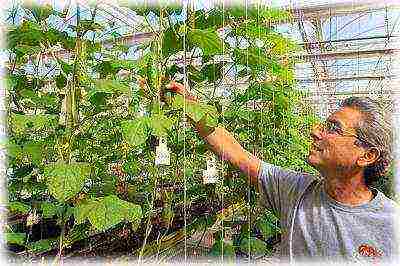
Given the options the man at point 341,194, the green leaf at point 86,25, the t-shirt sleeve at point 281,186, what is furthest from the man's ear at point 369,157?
the green leaf at point 86,25

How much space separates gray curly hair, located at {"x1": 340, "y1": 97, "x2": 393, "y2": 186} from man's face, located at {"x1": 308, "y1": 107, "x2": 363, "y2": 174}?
13 millimetres

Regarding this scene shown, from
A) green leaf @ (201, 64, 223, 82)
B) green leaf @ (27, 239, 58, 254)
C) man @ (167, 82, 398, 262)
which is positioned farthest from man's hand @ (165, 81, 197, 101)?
green leaf @ (27, 239, 58, 254)

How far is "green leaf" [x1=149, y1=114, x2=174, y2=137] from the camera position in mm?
992

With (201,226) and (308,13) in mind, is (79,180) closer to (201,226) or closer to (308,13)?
(201,226)

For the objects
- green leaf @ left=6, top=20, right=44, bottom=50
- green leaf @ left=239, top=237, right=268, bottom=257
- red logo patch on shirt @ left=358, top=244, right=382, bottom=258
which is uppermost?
green leaf @ left=6, top=20, right=44, bottom=50

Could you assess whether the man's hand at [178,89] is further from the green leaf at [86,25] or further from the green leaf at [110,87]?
the green leaf at [86,25]

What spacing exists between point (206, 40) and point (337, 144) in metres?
0.36

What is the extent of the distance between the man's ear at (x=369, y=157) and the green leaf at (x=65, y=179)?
0.58m

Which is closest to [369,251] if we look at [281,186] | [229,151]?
[281,186]

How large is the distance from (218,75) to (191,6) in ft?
0.76

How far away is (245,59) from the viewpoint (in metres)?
1.29

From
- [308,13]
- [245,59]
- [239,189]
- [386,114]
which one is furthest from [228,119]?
[308,13]

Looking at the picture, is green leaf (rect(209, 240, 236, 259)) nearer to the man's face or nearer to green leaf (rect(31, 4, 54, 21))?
the man's face

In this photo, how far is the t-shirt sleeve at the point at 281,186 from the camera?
3.65 ft
